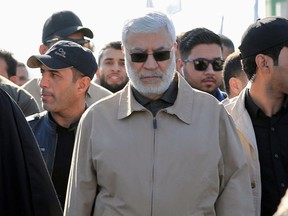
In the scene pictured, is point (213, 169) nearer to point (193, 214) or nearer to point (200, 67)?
point (193, 214)

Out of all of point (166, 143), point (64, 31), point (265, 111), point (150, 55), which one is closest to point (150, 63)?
point (150, 55)

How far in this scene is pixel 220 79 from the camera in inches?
303

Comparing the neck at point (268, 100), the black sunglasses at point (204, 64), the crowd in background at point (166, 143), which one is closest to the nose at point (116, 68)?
the black sunglasses at point (204, 64)

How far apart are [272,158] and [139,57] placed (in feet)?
3.43

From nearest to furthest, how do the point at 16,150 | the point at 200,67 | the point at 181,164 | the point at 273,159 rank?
the point at 16,150
the point at 181,164
the point at 273,159
the point at 200,67

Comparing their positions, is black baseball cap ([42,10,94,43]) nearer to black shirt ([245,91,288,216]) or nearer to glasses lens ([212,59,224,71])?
glasses lens ([212,59,224,71])

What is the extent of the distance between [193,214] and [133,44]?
1.02 m

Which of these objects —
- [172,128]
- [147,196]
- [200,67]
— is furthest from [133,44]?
[200,67]

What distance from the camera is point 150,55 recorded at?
5090 mm

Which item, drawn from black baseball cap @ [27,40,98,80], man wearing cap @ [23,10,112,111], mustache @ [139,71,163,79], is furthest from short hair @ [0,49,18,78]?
mustache @ [139,71,163,79]

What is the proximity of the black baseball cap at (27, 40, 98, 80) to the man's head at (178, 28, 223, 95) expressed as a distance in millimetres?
1221

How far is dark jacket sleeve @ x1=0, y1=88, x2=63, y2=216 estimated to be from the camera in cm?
454

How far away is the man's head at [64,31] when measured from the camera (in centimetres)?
830

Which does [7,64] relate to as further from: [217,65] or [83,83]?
[83,83]
